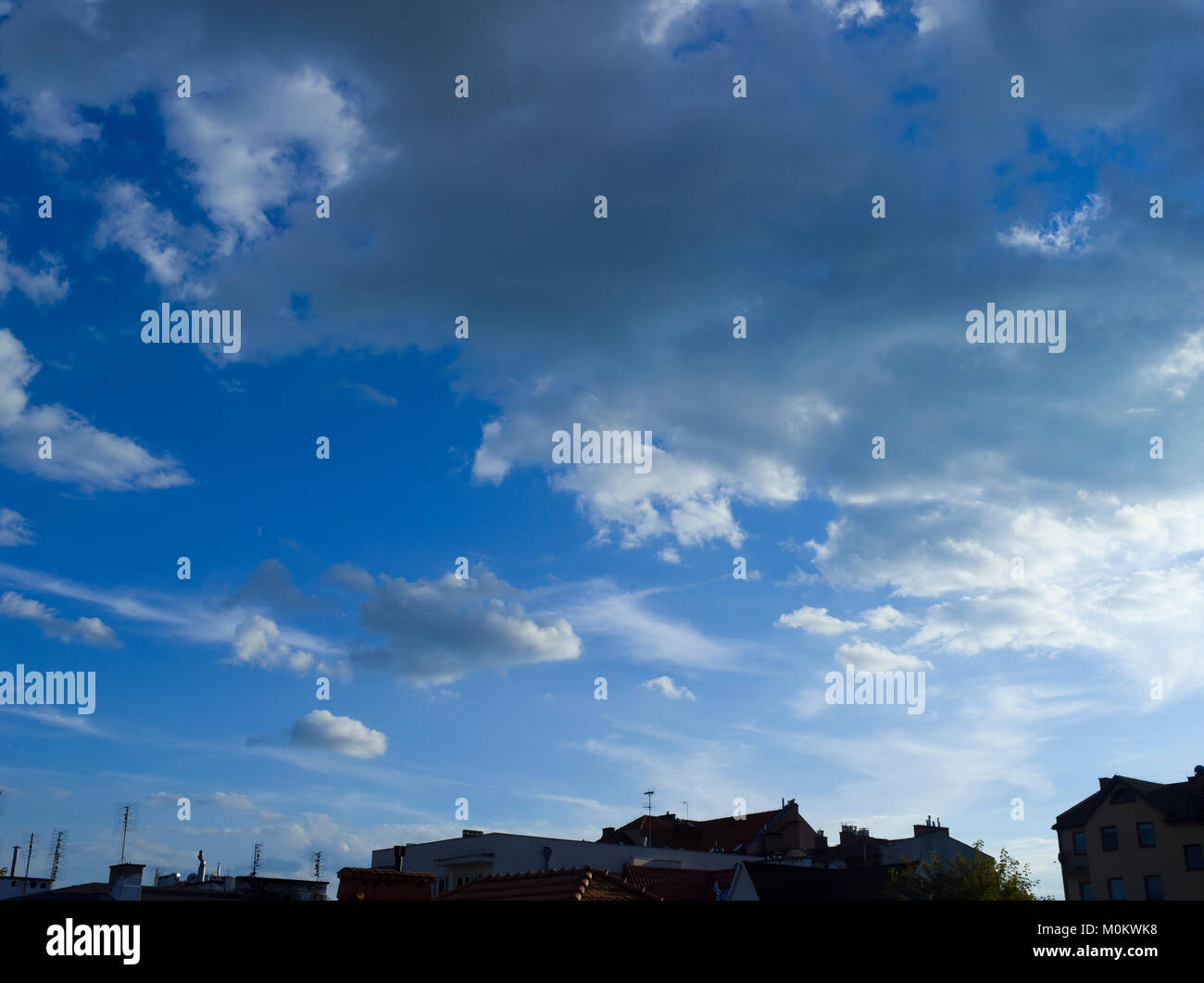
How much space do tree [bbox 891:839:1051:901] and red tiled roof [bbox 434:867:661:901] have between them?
83.1 feet

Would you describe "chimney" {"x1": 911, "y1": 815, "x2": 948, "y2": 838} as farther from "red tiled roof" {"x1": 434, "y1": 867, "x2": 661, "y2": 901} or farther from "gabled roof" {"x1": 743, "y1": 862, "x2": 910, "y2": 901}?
"red tiled roof" {"x1": 434, "y1": 867, "x2": 661, "y2": 901}

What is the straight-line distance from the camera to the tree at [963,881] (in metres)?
56.8

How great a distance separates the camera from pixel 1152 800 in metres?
70.9

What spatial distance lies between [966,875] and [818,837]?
41224 millimetres

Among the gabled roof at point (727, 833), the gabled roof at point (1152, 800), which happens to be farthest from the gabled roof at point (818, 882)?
the gabled roof at point (727, 833)

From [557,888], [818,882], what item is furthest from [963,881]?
[557,888]

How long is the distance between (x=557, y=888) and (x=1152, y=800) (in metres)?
56.8

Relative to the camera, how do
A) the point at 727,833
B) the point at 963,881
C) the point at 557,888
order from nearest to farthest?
the point at 557,888, the point at 963,881, the point at 727,833

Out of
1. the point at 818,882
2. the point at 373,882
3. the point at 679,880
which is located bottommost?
the point at 679,880

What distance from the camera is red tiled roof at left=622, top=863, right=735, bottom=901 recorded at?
235ft

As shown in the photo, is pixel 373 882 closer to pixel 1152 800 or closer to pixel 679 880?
pixel 679 880
